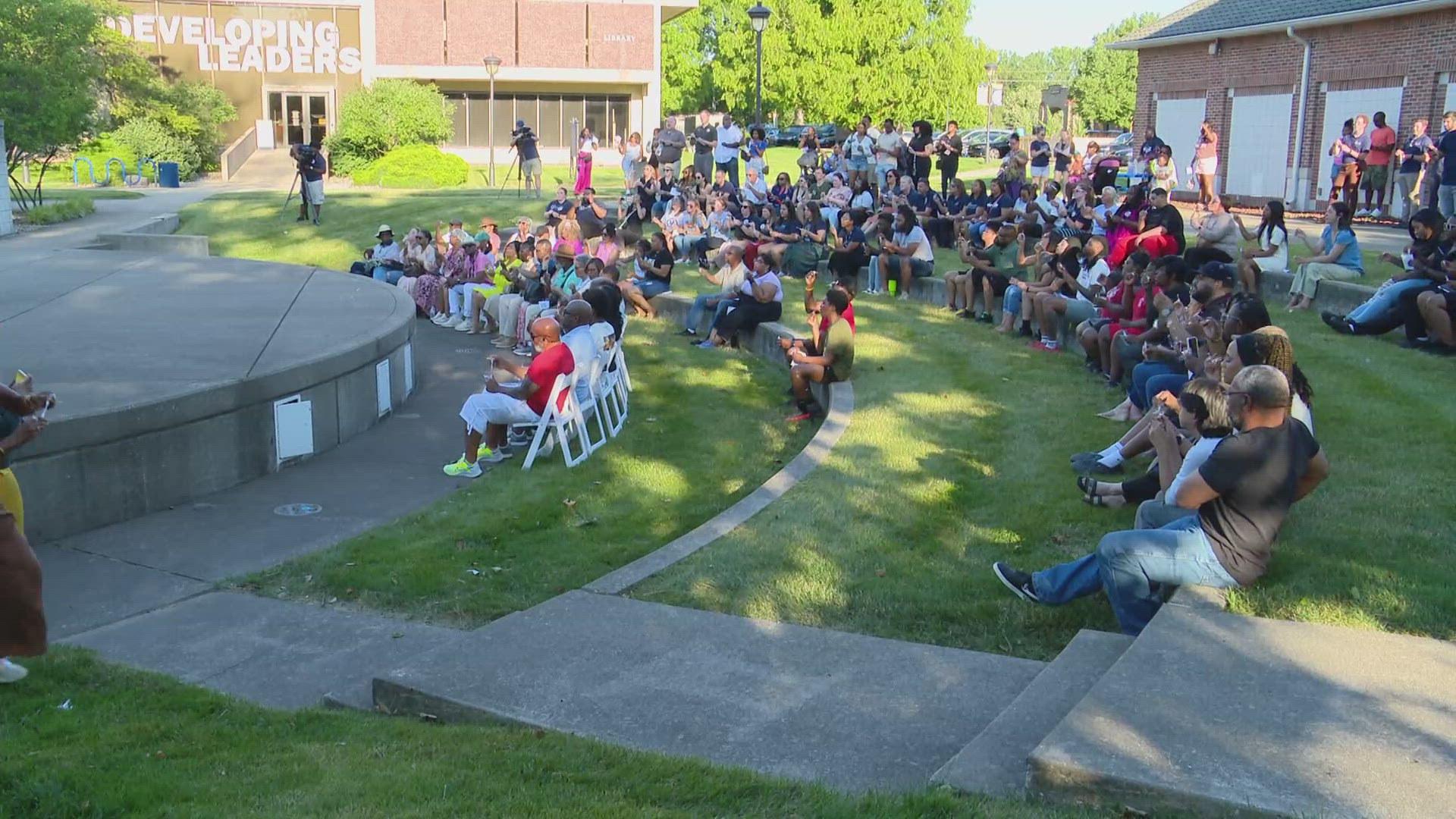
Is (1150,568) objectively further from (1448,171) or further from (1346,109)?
(1346,109)

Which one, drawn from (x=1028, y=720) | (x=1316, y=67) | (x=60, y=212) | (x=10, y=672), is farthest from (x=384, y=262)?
(x=1316, y=67)

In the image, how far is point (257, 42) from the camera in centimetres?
4884

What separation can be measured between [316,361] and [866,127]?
49.7 feet

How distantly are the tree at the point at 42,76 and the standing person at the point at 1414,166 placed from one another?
24913 millimetres

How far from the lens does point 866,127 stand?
2352cm

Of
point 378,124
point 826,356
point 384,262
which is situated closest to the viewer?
point 826,356

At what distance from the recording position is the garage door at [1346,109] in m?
23.0

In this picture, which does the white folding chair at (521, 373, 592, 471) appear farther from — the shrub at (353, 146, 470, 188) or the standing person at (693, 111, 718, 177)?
the shrub at (353, 146, 470, 188)

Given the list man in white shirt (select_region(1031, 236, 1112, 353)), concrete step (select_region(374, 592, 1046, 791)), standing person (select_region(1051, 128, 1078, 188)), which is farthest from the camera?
standing person (select_region(1051, 128, 1078, 188))

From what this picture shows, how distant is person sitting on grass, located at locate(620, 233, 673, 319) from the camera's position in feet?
55.6

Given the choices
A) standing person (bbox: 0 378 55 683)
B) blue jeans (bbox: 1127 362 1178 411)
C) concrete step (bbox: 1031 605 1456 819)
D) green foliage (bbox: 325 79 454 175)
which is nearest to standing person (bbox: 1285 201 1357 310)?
blue jeans (bbox: 1127 362 1178 411)

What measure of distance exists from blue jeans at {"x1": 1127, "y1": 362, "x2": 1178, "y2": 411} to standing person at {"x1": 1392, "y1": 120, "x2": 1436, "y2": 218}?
1160 cm

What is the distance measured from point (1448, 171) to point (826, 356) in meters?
10.0

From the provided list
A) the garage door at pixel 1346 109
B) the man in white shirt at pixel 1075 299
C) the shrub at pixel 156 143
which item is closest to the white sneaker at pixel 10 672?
the man in white shirt at pixel 1075 299
